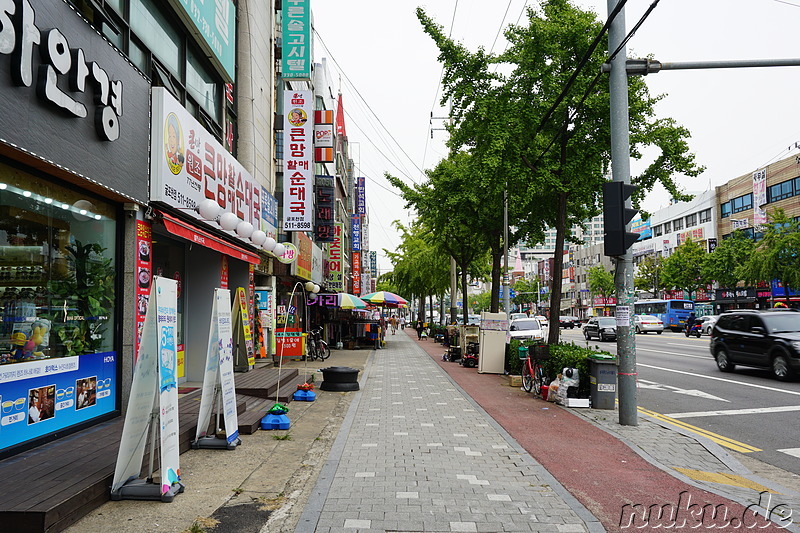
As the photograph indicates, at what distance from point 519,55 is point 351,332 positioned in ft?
66.1

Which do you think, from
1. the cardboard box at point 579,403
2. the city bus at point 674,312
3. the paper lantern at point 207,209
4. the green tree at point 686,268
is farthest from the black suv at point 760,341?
the green tree at point 686,268

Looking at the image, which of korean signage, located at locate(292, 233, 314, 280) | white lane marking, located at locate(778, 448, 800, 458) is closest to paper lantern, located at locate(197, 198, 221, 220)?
white lane marking, located at locate(778, 448, 800, 458)

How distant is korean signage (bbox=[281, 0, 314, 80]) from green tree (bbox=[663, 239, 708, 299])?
49162 millimetres

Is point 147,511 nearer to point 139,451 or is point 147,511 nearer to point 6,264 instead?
point 139,451

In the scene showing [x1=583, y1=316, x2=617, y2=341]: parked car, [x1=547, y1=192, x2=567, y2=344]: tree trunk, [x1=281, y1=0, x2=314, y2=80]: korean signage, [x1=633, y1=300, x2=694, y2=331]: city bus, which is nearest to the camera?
[x1=547, y1=192, x2=567, y2=344]: tree trunk

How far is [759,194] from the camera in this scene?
167 feet

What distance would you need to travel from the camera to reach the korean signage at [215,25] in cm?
1160

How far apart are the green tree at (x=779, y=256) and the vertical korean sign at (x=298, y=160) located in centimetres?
3392

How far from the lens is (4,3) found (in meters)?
5.39

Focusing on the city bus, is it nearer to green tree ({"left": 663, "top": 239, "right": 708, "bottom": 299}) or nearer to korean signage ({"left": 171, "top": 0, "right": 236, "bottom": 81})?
green tree ({"left": 663, "top": 239, "right": 708, "bottom": 299})

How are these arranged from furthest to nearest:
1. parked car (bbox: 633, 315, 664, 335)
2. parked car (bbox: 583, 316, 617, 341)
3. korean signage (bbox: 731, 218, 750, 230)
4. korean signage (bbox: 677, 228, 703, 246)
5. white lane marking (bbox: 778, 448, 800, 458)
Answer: korean signage (bbox: 677, 228, 703, 246), korean signage (bbox: 731, 218, 750, 230), parked car (bbox: 633, 315, 664, 335), parked car (bbox: 583, 316, 617, 341), white lane marking (bbox: 778, 448, 800, 458)

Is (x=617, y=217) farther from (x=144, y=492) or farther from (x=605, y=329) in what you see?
(x=605, y=329)

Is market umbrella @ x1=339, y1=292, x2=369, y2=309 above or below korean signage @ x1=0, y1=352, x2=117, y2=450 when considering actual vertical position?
above

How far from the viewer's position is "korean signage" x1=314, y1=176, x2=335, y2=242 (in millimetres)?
25453
